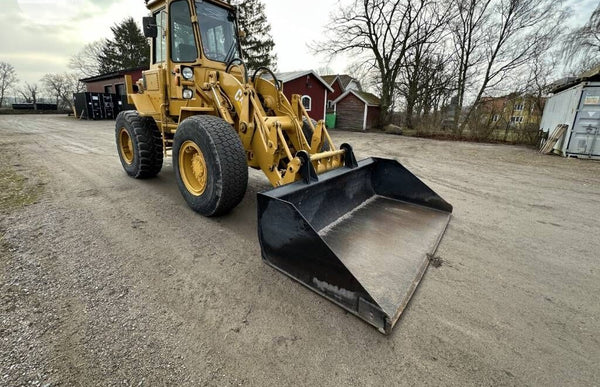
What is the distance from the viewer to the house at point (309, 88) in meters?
18.8

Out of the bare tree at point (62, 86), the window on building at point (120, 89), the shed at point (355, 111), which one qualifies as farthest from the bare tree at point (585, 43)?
the bare tree at point (62, 86)

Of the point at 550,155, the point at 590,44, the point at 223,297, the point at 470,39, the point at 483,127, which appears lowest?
the point at 223,297

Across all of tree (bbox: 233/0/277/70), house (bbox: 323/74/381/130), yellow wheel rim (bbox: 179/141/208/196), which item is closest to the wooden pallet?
yellow wheel rim (bbox: 179/141/208/196)

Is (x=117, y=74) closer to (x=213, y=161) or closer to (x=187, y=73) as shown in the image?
(x=187, y=73)

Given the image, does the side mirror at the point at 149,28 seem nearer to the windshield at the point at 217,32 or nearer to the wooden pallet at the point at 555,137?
the windshield at the point at 217,32

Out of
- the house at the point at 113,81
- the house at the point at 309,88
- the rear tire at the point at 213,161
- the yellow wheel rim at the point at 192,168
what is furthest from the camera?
the house at the point at 113,81

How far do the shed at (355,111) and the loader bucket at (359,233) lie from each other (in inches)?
791

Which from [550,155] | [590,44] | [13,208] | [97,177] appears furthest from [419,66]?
[13,208]

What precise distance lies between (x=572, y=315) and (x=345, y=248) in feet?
5.42

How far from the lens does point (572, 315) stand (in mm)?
1956

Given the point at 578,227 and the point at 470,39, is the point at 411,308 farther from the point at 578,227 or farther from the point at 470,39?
the point at 470,39

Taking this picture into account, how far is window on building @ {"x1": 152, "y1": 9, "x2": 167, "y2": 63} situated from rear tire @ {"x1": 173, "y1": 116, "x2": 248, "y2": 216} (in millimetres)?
1677

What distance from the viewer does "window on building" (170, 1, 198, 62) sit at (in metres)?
3.75

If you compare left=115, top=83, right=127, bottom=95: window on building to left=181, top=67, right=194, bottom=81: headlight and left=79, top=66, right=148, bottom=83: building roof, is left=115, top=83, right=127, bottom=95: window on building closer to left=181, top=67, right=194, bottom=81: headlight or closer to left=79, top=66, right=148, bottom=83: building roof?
left=79, top=66, right=148, bottom=83: building roof
